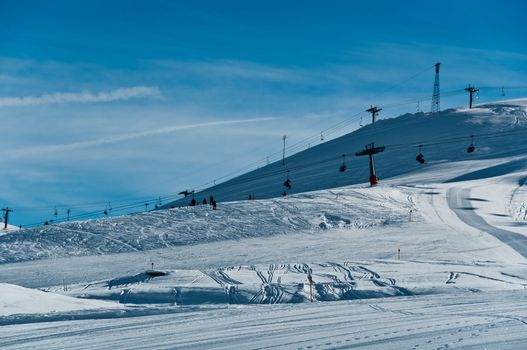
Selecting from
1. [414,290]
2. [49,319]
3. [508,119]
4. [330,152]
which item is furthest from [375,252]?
[508,119]

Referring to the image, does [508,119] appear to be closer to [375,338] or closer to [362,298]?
[362,298]

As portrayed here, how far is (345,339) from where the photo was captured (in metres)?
10.7

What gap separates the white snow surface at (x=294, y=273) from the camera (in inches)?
454

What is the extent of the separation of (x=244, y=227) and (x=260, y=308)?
61.3 ft

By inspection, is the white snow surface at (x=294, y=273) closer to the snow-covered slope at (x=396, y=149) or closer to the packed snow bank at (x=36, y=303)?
the packed snow bank at (x=36, y=303)

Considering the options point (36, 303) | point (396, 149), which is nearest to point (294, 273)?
point (36, 303)

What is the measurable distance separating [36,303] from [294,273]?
797 centimetres

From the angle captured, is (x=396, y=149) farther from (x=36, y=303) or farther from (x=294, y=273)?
(x=36, y=303)

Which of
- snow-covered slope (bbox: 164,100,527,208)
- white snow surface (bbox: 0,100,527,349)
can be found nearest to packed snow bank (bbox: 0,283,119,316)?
white snow surface (bbox: 0,100,527,349)

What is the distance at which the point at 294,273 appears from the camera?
20.6m

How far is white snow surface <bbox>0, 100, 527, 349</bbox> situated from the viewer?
11523mm

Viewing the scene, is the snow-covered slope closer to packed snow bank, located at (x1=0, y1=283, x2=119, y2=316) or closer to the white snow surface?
the white snow surface

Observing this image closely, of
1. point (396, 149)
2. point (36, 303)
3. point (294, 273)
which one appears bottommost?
point (36, 303)

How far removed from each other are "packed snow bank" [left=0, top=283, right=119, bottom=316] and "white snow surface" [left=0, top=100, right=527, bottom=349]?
0.04 meters
